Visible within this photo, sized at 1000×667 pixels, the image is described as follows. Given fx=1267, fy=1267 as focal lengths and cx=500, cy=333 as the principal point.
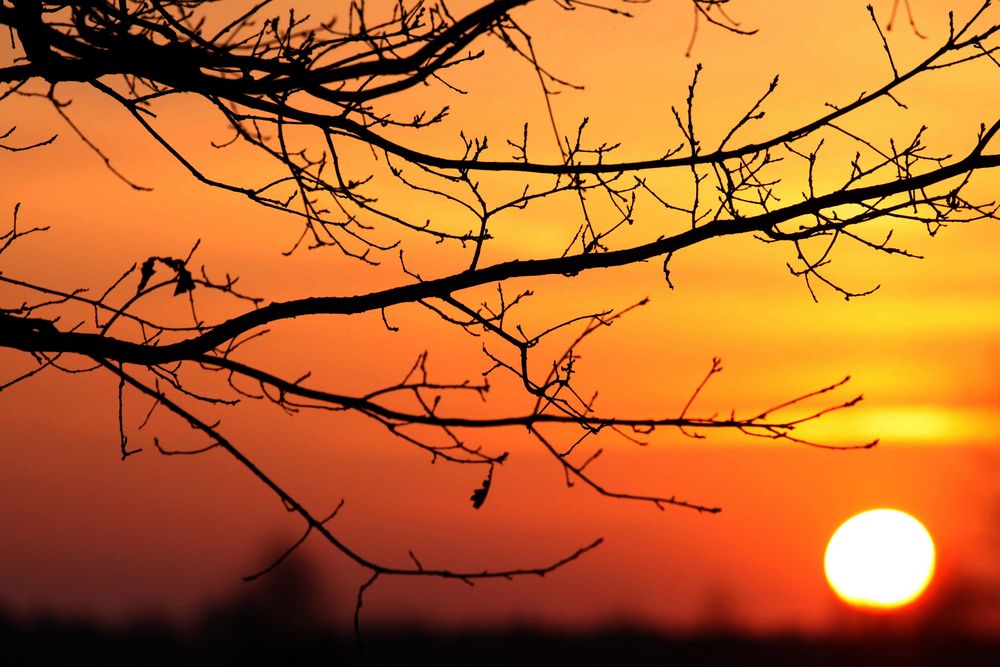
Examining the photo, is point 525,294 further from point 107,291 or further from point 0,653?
point 0,653

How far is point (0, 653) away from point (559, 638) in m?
29.1

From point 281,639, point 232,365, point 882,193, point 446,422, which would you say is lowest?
point 446,422

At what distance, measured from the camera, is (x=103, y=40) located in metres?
4.75

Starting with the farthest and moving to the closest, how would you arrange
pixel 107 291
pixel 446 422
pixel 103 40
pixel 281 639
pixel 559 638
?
pixel 559 638 < pixel 281 639 < pixel 107 291 < pixel 103 40 < pixel 446 422

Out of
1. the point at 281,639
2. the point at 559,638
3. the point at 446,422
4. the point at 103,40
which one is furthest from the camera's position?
the point at 559,638

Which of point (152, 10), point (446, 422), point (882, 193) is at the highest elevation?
point (152, 10)

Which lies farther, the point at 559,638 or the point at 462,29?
the point at 559,638

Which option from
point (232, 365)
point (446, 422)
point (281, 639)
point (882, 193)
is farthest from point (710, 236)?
point (281, 639)

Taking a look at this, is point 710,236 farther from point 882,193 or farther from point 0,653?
point 0,653

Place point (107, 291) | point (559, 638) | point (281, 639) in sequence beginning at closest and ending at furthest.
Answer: point (107, 291)
point (281, 639)
point (559, 638)

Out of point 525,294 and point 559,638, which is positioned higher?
point 559,638

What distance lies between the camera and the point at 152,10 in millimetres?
5008

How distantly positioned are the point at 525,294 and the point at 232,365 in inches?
44.5

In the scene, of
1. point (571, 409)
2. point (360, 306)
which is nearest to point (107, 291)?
point (360, 306)
